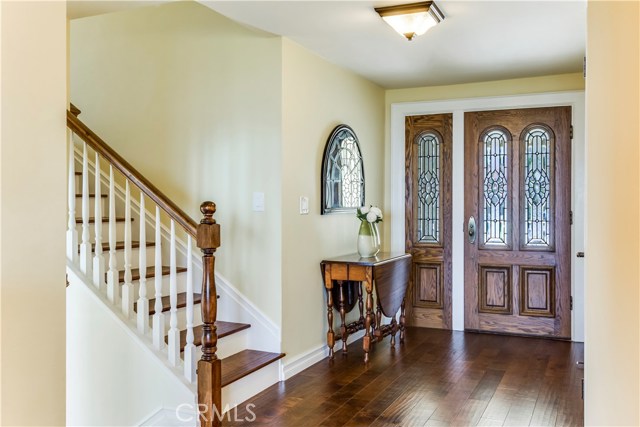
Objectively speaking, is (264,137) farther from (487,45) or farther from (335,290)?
(487,45)

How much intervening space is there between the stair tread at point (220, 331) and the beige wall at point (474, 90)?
6.86 ft

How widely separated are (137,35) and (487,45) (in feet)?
8.03

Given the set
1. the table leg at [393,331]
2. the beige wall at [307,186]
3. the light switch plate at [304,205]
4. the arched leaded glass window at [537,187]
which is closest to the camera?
the beige wall at [307,186]

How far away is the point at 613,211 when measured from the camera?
3.96ft

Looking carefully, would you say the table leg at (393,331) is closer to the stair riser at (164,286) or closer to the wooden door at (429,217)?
the wooden door at (429,217)

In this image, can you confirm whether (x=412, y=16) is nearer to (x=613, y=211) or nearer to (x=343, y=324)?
(x=613, y=211)

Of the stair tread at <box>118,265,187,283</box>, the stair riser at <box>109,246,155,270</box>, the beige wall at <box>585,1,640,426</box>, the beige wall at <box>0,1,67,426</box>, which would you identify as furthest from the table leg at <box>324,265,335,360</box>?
the beige wall at <box>0,1,67,426</box>

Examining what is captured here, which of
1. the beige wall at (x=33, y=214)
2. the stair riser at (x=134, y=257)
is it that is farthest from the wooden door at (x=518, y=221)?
the beige wall at (x=33, y=214)

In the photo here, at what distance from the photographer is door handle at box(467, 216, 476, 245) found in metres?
4.98

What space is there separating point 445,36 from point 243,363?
7.73ft

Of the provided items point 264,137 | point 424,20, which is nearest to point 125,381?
point 264,137

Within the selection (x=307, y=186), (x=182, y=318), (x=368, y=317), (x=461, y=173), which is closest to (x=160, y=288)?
(x=182, y=318)

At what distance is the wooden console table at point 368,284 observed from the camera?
3945 millimetres

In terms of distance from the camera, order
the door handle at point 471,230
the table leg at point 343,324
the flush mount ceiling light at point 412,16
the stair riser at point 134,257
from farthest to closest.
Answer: the door handle at point 471,230 → the table leg at point 343,324 → the stair riser at point 134,257 → the flush mount ceiling light at point 412,16
